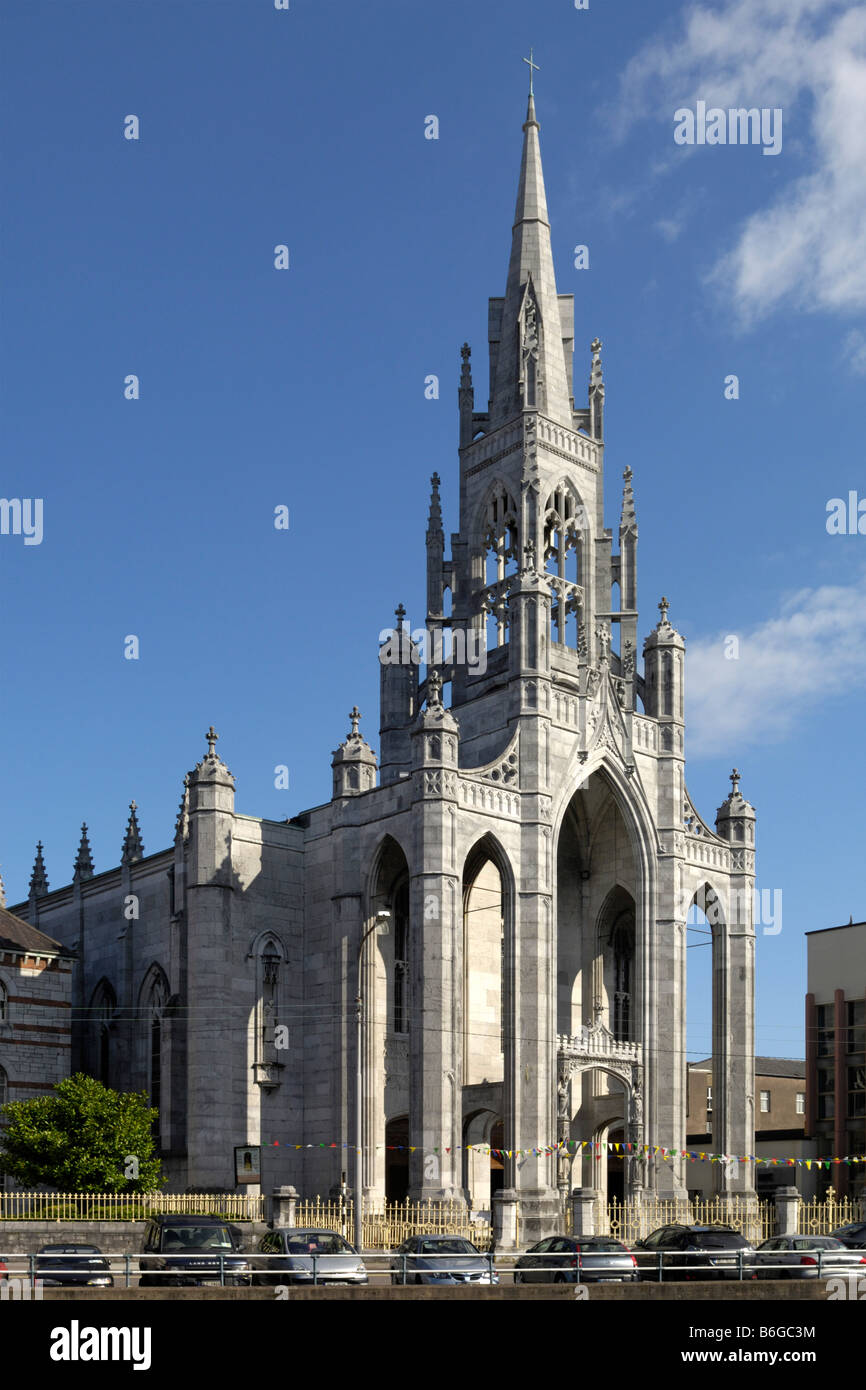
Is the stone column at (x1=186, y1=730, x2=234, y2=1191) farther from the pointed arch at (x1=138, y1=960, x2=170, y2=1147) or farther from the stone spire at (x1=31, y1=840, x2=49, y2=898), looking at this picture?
the stone spire at (x1=31, y1=840, x2=49, y2=898)

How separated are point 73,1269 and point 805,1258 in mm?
13905

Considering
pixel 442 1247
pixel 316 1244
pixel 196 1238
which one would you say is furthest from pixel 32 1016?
pixel 442 1247

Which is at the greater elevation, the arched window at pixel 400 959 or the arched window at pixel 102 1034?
the arched window at pixel 400 959

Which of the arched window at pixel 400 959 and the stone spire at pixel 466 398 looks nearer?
the arched window at pixel 400 959

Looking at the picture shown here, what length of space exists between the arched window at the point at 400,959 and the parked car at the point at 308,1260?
2473cm

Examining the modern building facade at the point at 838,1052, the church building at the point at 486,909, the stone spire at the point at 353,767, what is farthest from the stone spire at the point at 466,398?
the modern building facade at the point at 838,1052

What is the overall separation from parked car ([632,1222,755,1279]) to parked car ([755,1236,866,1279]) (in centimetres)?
40

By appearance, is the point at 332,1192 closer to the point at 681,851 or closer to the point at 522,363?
the point at 681,851

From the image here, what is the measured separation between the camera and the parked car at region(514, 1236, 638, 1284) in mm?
32125

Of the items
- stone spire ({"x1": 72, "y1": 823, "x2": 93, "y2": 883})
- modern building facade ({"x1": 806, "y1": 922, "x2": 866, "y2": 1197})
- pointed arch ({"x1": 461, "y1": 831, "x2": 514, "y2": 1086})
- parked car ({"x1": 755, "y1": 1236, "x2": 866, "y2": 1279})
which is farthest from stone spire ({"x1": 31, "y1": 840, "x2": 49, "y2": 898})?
parked car ({"x1": 755, "y1": 1236, "x2": 866, "y2": 1279})

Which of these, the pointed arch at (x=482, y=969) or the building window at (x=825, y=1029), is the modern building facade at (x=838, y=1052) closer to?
the building window at (x=825, y=1029)

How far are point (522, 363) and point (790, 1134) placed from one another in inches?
1670

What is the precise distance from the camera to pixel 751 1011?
64312 mm

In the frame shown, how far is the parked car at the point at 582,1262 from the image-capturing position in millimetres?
32125
